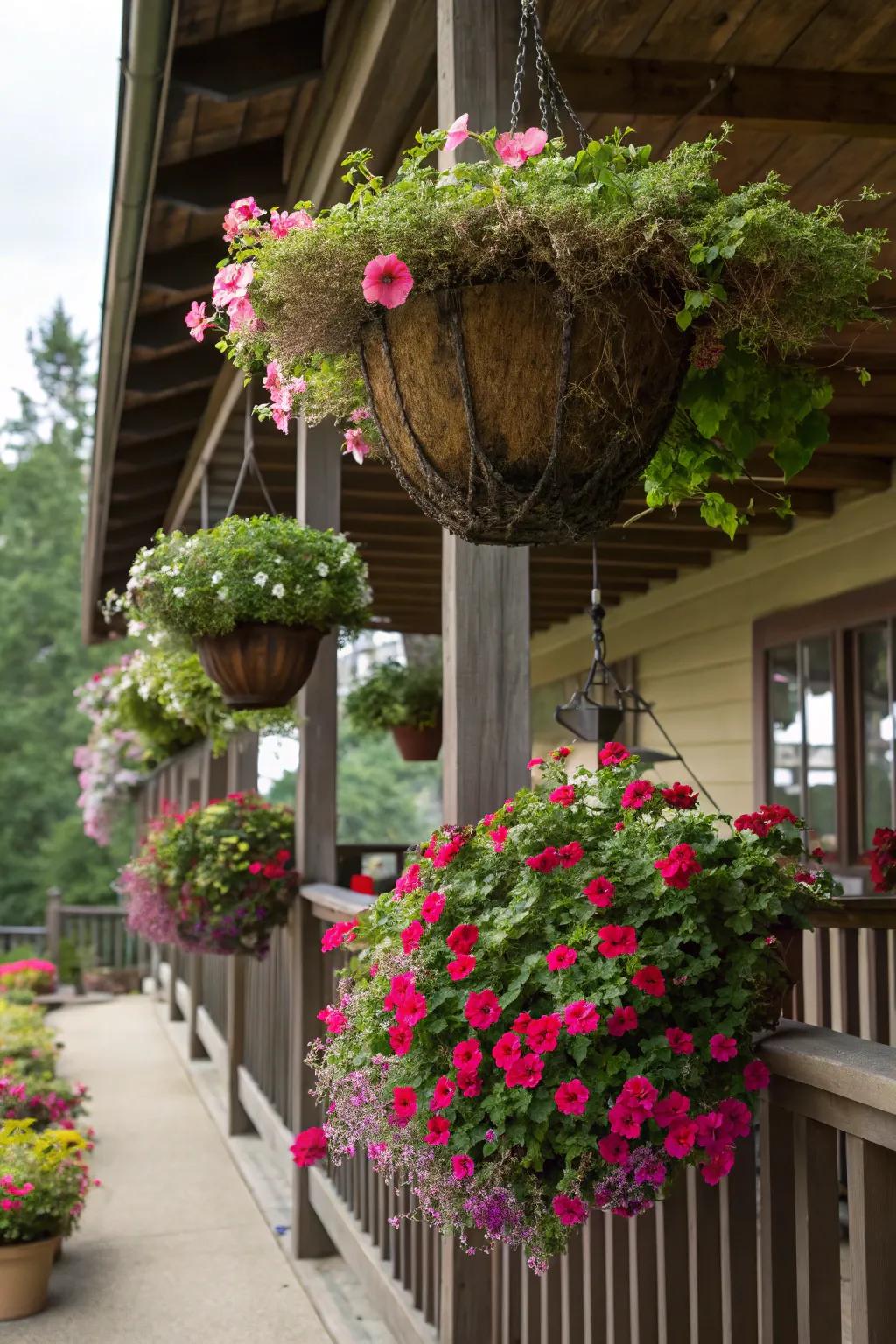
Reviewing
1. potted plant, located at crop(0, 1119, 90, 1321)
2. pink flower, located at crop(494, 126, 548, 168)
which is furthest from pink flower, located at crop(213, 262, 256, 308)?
potted plant, located at crop(0, 1119, 90, 1321)

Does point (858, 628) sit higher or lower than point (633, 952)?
higher

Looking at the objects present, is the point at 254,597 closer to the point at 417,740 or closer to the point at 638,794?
the point at 638,794

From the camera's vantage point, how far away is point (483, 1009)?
1658 millimetres

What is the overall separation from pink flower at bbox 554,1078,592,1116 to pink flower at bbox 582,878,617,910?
0.71 feet

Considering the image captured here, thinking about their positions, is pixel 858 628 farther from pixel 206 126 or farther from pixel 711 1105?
pixel 711 1105

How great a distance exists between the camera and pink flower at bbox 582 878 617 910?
166 cm

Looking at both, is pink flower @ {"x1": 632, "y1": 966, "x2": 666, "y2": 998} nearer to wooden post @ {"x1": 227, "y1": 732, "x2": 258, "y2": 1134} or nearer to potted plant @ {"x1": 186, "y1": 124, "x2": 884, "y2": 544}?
potted plant @ {"x1": 186, "y1": 124, "x2": 884, "y2": 544}

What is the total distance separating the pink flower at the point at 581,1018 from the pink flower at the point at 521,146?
1030 millimetres

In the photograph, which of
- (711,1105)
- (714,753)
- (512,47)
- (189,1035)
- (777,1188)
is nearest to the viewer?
(711,1105)

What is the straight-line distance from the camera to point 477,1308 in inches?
96.8

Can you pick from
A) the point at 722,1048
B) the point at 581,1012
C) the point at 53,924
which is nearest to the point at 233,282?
the point at 581,1012

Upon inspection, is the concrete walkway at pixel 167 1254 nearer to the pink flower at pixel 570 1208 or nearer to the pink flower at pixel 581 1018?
the pink flower at pixel 570 1208

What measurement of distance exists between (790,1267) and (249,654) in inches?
84.4

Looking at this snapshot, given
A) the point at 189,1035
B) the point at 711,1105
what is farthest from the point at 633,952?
the point at 189,1035
